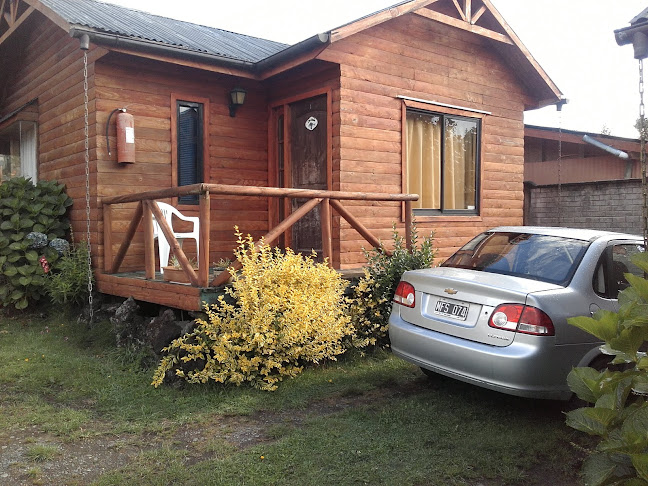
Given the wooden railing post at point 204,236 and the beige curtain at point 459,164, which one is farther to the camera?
the beige curtain at point 459,164

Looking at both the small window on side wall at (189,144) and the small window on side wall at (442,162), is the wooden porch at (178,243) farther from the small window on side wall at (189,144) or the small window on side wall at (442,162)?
the small window on side wall at (442,162)

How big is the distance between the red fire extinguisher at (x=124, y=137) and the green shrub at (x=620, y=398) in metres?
6.67

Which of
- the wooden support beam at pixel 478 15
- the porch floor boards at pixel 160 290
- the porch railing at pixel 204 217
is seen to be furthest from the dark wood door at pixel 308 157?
the wooden support beam at pixel 478 15

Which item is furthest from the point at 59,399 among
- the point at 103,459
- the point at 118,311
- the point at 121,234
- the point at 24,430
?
the point at 121,234

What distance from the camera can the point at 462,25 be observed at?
29.5 ft

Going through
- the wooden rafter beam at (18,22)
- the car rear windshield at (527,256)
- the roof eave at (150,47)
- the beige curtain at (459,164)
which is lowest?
the car rear windshield at (527,256)

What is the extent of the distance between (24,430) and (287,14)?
47925 mm

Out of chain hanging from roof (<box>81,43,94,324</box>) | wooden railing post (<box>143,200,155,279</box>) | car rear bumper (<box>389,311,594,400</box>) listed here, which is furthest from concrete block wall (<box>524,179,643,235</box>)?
chain hanging from roof (<box>81,43,94,324</box>)

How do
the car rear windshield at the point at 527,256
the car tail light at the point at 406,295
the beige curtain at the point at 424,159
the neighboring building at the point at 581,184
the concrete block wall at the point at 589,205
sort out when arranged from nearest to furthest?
1. the car rear windshield at the point at 527,256
2. the car tail light at the point at 406,295
3. the beige curtain at the point at 424,159
4. the concrete block wall at the point at 589,205
5. the neighboring building at the point at 581,184

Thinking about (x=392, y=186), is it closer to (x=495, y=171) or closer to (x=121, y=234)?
(x=495, y=171)

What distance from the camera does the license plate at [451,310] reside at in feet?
14.5

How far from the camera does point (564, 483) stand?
11.5 ft

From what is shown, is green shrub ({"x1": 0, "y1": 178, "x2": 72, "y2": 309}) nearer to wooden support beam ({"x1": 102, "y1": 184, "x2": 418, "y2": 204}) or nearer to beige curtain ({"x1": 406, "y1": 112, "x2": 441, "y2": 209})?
wooden support beam ({"x1": 102, "y1": 184, "x2": 418, "y2": 204})

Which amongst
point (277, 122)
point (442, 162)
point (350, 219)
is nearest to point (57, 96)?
point (277, 122)
